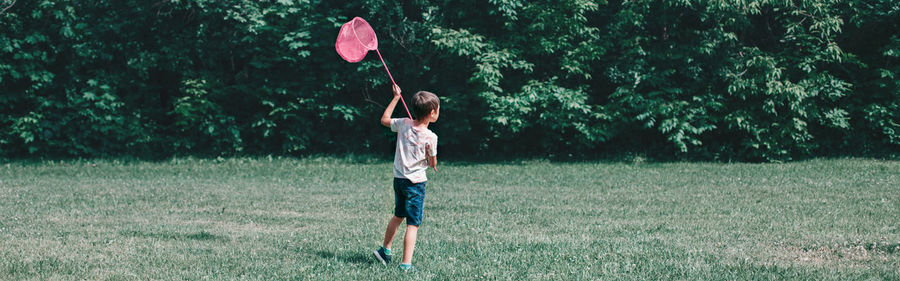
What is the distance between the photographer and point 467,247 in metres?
7.39

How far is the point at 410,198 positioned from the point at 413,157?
344 millimetres

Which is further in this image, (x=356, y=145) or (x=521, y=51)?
(x=356, y=145)

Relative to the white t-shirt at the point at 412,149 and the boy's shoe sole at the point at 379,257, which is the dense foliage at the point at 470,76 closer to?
the boy's shoe sole at the point at 379,257

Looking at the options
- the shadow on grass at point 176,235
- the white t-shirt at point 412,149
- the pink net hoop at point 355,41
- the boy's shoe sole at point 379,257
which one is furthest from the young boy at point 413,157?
the shadow on grass at point 176,235

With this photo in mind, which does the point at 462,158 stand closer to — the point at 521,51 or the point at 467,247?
A: the point at 521,51

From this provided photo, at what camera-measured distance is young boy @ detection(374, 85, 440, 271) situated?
6059mm

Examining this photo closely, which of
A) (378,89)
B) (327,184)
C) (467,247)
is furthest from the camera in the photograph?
(378,89)

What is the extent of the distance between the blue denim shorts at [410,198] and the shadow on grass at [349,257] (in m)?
0.74

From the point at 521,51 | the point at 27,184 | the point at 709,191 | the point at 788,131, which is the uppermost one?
the point at 521,51

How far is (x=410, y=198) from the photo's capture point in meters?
6.21

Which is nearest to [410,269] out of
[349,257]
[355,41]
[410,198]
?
[410,198]

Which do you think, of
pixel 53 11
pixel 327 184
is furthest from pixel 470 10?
pixel 53 11

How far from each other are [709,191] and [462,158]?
9155mm

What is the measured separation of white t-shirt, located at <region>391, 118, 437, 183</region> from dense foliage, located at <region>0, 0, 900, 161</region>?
12.2 metres
